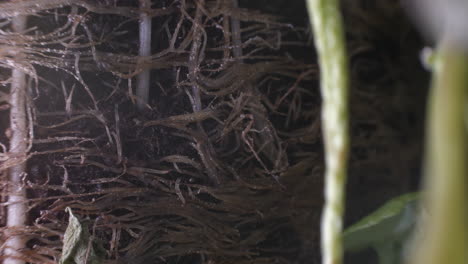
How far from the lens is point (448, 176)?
7.6 inches

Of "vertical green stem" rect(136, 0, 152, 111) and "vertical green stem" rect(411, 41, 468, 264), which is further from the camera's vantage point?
"vertical green stem" rect(136, 0, 152, 111)

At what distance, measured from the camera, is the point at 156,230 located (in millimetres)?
336

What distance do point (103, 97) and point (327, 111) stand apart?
0.61ft

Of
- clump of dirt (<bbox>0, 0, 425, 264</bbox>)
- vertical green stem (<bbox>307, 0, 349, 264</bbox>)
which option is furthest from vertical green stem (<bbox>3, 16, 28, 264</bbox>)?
vertical green stem (<bbox>307, 0, 349, 264</bbox>)

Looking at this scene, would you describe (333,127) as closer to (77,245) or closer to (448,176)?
(448,176)

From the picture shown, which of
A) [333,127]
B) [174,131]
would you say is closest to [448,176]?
[333,127]

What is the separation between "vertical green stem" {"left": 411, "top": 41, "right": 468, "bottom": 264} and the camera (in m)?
0.19

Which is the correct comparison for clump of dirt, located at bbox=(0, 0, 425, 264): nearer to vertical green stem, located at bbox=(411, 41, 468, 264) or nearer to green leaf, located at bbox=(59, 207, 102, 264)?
green leaf, located at bbox=(59, 207, 102, 264)

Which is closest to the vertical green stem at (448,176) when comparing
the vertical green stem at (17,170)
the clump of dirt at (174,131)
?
the clump of dirt at (174,131)

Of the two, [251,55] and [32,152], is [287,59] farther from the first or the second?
[32,152]

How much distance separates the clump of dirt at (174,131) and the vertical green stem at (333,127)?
0.13m

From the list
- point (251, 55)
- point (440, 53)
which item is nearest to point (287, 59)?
point (251, 55)

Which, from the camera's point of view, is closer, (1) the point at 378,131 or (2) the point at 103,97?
(2) the point at 103,97

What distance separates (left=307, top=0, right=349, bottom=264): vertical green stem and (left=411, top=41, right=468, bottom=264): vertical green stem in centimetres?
5
